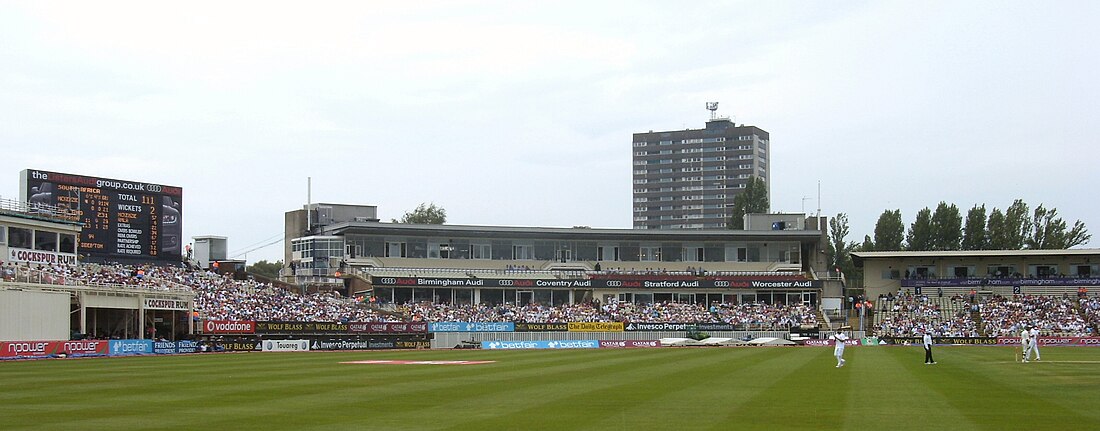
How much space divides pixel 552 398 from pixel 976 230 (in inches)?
4542

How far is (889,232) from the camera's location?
139m

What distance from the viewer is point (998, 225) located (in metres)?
129

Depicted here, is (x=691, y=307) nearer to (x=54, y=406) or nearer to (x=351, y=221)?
(x=351, y=221)

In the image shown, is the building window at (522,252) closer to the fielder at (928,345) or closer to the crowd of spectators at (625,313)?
the crowd of spectators at (625,313)

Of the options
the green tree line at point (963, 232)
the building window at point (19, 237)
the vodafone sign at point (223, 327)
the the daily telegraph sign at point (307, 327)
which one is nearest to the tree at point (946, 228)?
the green tree line at point (963, 232)

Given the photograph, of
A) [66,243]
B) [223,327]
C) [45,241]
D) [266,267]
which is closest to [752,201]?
[266,267]

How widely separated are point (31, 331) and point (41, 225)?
12200 mm

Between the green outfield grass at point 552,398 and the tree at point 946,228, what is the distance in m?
95.7

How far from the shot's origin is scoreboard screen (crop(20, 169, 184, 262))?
230 feet

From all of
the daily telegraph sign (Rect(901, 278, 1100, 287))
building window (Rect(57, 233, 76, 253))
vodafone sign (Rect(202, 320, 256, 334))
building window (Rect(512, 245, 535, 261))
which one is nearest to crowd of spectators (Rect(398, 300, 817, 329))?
building window (Rect(512, 245, 535, 261))

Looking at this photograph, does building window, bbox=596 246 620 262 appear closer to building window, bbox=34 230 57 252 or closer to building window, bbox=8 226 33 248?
building window, bbox=34 230 57 252

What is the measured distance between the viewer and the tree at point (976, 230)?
130 metres

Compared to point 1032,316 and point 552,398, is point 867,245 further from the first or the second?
point 552,398

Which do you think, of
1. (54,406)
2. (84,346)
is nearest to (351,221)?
(84,346)
